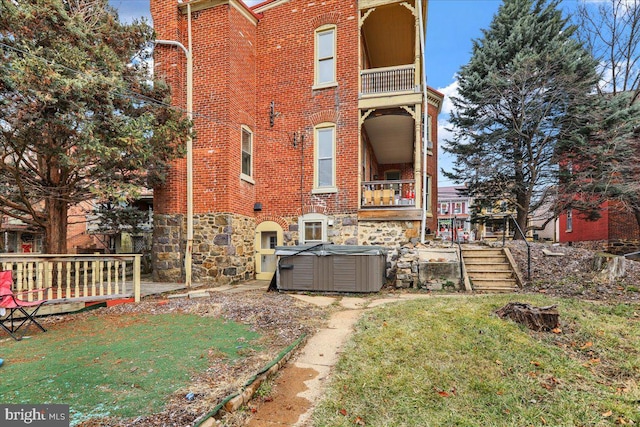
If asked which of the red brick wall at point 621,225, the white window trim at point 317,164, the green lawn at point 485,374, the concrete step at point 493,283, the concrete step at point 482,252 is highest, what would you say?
the white window trim at point 317,164

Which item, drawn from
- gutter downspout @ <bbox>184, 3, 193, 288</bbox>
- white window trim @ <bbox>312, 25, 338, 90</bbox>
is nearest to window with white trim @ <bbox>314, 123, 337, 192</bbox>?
white window trim @ <bbox>312, 25, 338, 90</bbox>

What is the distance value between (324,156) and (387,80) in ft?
10.4

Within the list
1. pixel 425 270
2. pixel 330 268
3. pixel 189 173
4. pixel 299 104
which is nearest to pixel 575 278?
pixel 425 270

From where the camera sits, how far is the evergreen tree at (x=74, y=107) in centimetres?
576

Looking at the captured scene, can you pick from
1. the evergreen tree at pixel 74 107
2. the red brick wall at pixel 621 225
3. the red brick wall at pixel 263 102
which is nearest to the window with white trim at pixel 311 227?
the red brick wall at pixel 263 102

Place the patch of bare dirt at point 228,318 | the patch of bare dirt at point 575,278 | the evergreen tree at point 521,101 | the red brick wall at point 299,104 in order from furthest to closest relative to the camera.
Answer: the evergreen tree at point 521,101
the red brick wall at point 299,104
the patch of bare dirt at point 575,278
the patch of bare dirt at point 228,318

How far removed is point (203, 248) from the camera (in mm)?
9617

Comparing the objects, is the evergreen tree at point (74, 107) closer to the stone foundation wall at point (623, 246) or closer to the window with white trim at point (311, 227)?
the window with white trim at point (311, 227)

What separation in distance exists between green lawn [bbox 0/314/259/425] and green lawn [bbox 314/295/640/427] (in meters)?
1.54

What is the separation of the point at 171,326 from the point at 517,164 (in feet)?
43.4

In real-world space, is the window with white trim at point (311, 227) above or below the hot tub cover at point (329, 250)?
above

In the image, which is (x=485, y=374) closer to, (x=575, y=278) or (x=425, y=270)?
(x=425, y=270)

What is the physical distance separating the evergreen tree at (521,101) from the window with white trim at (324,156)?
6.65m

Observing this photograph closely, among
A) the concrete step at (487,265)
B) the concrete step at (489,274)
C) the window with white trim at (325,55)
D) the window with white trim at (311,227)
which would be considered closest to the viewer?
the concrete step at (489,274)
